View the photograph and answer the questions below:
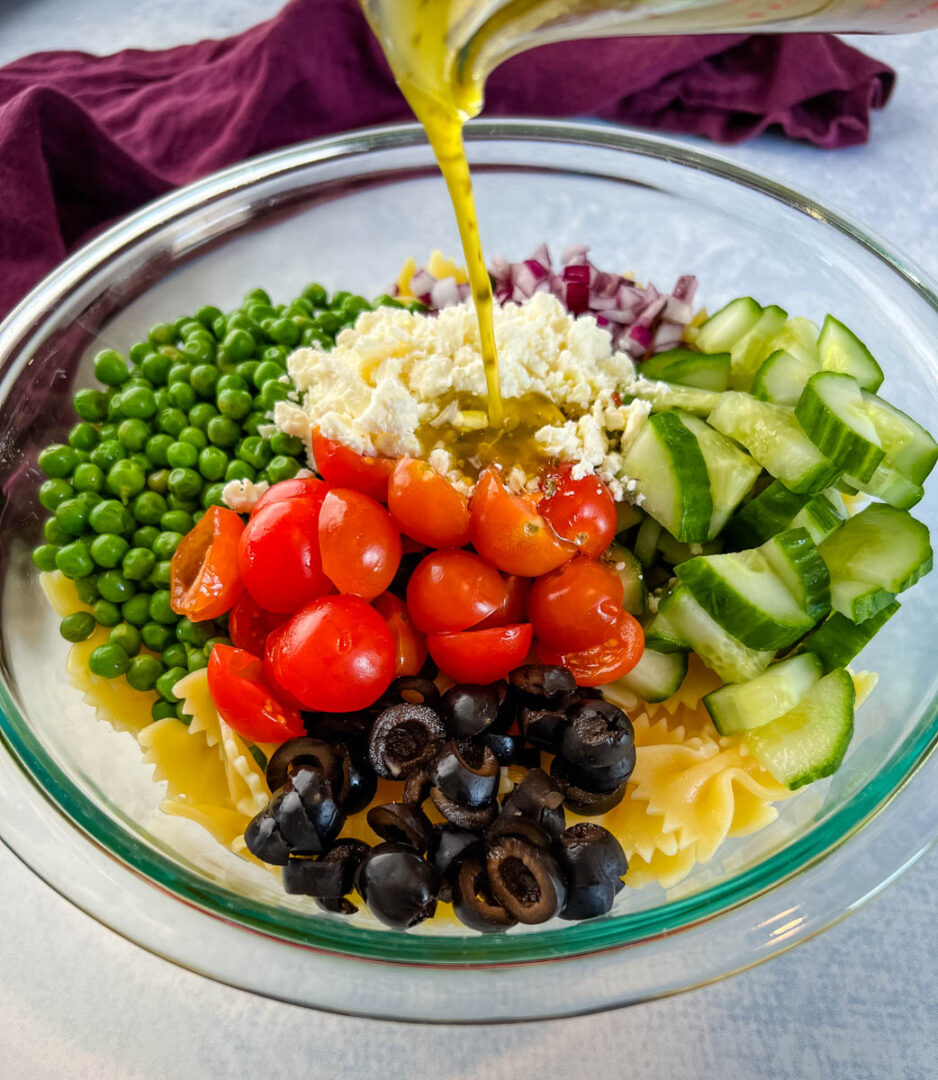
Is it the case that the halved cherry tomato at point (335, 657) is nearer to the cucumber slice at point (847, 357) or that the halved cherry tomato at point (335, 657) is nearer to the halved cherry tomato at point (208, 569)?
the halved cherry tomato at point (208, 569)

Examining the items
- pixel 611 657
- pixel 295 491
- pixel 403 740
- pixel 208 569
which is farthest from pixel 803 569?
pixel 208 569

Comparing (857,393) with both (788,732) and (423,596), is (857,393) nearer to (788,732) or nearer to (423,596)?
(788,732)

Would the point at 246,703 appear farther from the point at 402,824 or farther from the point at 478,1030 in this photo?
the point at 478,1030

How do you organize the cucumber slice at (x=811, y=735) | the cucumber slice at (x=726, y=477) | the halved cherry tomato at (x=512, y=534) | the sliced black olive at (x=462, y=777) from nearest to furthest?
the sliced black olive at (x=462, y=777) → the cucumber slice at (x=811, y=735) → the halved cherry tomato at (x=512, y=534) → the cucumber slice at (x=726, y=477)

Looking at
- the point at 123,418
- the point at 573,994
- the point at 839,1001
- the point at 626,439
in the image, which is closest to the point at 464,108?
the point at 626,439

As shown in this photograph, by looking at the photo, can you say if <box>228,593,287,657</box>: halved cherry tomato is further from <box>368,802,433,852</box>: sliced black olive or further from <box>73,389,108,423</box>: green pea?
<box>73,389,108,423</box>: green pea

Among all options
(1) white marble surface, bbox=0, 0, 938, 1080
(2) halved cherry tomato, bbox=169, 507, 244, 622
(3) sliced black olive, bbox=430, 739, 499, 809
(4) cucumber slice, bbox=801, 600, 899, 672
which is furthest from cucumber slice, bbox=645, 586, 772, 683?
(2) halved cherry tomato, bbox=169, 507, 244, 622

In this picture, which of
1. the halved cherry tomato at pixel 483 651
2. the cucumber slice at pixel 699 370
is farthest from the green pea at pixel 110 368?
the cucumber slice at pixel 699 370
